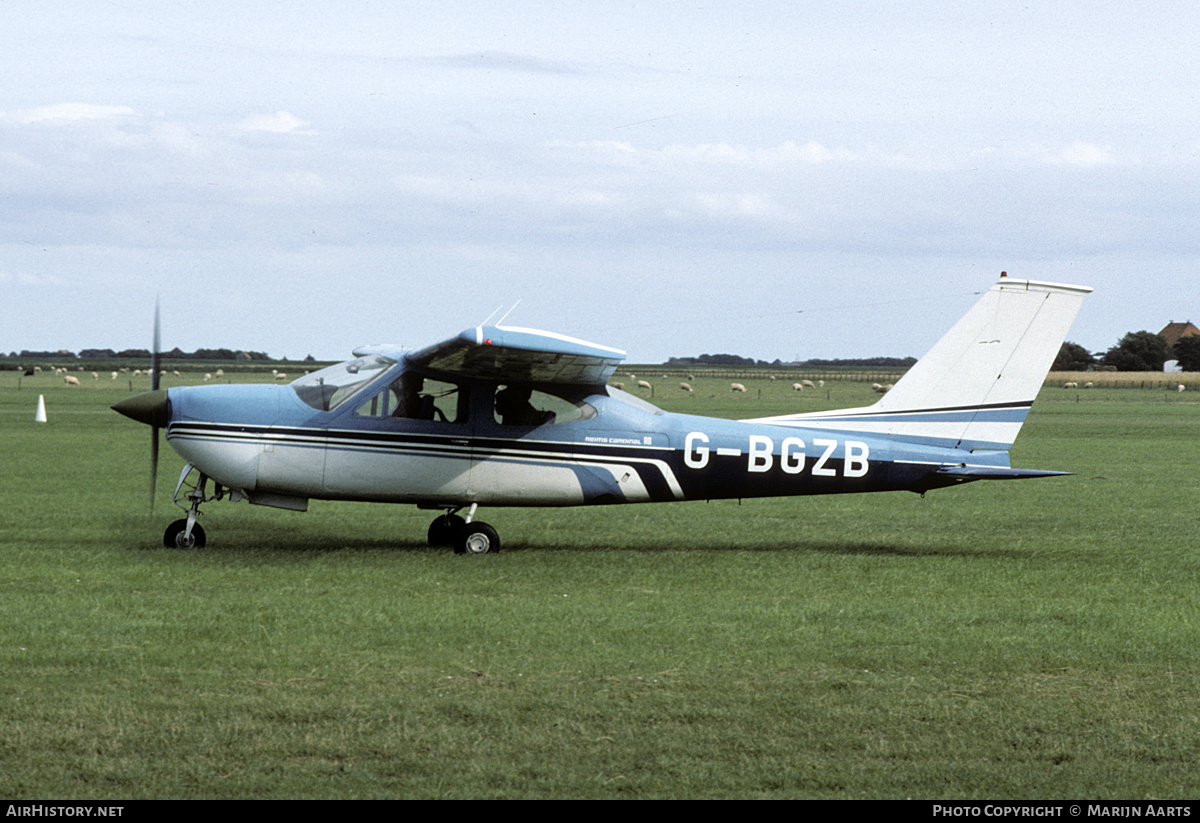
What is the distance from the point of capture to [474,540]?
12.7 meters

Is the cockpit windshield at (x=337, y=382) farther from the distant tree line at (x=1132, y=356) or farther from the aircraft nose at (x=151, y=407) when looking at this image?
the distant tree line at (x=1132, y=356)

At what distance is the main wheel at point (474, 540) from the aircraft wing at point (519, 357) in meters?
1.57

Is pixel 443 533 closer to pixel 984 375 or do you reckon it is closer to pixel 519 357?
pixel 519 357

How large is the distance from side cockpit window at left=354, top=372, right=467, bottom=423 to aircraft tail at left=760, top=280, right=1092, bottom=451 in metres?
3.53

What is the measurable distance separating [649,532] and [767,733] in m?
8.77

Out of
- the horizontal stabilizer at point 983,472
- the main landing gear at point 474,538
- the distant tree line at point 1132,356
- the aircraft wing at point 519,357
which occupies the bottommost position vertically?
the main landing gear at point 474,538

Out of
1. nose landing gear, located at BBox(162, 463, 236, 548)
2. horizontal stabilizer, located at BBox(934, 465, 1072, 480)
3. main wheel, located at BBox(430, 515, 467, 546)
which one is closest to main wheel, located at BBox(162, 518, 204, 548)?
nose landing gear, located at BBox(162, 463, 236, 548)

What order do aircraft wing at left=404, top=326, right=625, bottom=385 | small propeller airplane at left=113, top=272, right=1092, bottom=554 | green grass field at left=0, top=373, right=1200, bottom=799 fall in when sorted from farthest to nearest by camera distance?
small propeller airplane at left=113, top=272, right=1092, bottom=554
aircraft wing at left=404, top=326, right=625, bottom=385
green grass field at left=0, top=373, right=1200, bottom=799

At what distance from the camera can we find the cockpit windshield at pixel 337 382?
12742mm

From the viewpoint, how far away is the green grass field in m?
5.59

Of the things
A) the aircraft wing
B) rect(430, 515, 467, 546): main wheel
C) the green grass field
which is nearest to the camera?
the green grass field

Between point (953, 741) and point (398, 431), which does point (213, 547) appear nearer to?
point (398, 431)

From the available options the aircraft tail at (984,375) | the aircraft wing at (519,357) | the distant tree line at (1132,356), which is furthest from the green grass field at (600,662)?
the distant tree line at (1132,356)

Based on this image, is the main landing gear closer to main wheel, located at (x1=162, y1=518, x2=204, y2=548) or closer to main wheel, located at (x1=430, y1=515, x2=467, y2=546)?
main wheel, located at (x1=430, y1=515, x2=467, y2=546)
